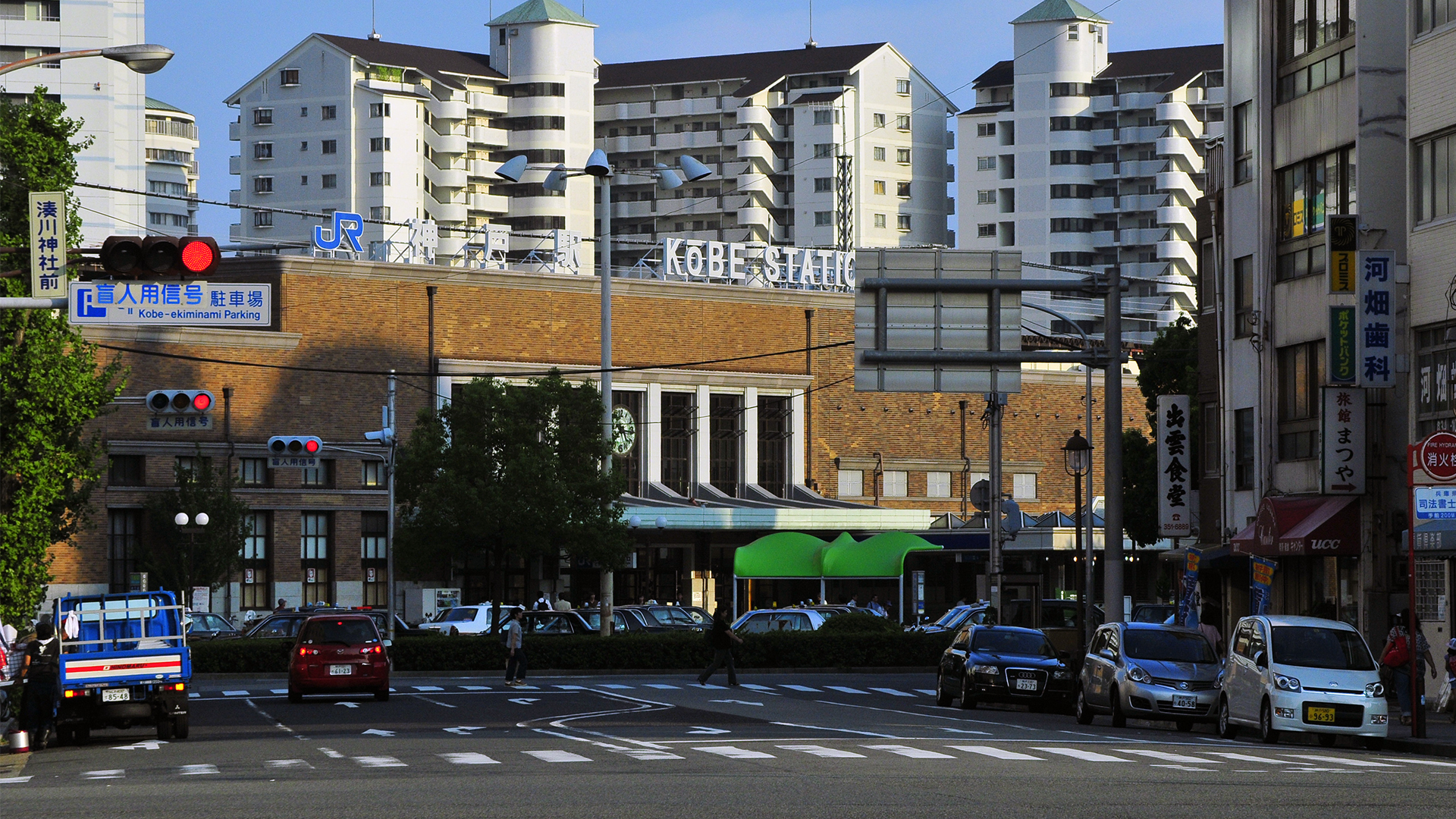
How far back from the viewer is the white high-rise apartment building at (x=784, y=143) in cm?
12656

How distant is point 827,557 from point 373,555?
18884 mm

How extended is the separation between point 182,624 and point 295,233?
94095mm

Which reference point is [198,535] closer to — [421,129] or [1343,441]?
[1343,441]

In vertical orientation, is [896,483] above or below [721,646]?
above

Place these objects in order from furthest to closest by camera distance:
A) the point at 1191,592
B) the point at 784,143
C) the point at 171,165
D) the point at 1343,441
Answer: the point at 171,165, the point at 784,143, the point at 1191,592, the point at 1343,441

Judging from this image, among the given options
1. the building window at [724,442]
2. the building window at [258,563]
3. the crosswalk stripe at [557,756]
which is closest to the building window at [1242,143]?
the crosswalk stripe at [557,756]

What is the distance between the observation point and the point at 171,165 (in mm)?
144000

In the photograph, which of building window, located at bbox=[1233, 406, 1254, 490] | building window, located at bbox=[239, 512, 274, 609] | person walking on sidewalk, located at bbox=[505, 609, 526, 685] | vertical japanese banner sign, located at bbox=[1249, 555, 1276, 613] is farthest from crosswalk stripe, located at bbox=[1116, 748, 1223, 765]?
building window, located at bbox=[239, 512, 274, 609]

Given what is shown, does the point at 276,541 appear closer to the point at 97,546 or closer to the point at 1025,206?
the point at 97,546

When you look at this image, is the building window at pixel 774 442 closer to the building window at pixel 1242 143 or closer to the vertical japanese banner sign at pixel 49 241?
the building window at pixel 1242 143

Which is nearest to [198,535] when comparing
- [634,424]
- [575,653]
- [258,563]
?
[258,563]

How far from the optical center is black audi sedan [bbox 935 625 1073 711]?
3175cm

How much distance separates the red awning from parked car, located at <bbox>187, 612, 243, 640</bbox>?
25.4 meters

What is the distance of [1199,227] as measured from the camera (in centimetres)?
4425
